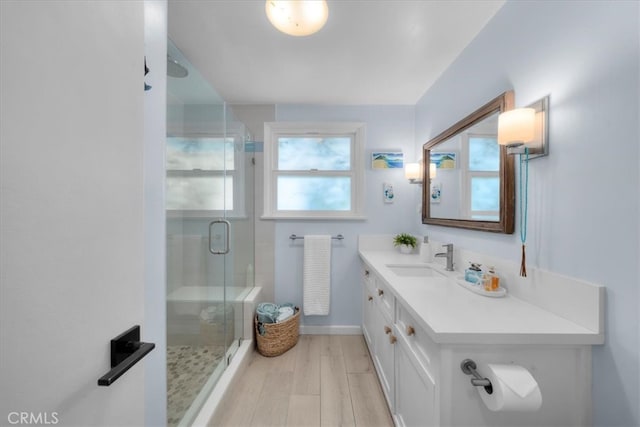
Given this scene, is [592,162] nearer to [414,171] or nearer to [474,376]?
[474,376]

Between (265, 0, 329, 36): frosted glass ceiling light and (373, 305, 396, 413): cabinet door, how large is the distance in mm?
1584

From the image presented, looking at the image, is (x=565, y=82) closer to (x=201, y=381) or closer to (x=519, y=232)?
(x=519, y=232)

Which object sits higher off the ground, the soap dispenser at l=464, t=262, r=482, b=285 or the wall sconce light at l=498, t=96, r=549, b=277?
the wall sconce light at l=498, t=96, r=549, b=277

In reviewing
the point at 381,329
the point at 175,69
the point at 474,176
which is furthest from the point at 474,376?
the point at 175,69

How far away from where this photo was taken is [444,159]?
1.89 meters

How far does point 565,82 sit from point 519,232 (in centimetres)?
65

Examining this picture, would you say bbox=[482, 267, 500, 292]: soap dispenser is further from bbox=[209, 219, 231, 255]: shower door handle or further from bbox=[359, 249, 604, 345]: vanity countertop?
bbox=[209, 219, 231, 255]: shower door handle

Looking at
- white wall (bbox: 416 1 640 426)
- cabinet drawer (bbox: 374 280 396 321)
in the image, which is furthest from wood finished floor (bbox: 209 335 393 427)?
white wall (bbox: 416 1 640 426)

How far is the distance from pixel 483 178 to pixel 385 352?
123 centimetres

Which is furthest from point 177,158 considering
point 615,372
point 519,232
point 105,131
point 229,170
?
point 615,372

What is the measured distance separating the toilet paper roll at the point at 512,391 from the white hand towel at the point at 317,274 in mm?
1668

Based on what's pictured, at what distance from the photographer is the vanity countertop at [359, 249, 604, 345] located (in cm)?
83

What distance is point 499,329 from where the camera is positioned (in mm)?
852

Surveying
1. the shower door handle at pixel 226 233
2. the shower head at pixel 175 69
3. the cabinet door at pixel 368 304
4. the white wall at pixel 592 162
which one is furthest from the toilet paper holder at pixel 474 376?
the shower head at pixel 175 69
